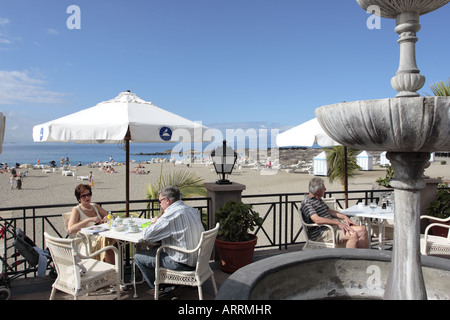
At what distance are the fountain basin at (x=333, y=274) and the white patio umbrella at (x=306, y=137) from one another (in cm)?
303

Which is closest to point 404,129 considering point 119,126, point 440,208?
point 119,126

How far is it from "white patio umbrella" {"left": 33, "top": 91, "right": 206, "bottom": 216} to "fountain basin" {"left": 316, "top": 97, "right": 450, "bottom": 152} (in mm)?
2655

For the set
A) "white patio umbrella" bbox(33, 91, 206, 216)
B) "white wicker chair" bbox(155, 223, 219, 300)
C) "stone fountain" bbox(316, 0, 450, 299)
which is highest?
"white patio umbrella" bbox(33, 91, 206, 216)

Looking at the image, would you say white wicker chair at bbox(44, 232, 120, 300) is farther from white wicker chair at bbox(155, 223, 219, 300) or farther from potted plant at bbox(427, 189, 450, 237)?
potted plant at bbox(427, 189, 450, 237)

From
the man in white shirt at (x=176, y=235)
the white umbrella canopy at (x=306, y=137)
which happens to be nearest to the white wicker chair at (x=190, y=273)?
the man in white shirt at (x=176, y=235)

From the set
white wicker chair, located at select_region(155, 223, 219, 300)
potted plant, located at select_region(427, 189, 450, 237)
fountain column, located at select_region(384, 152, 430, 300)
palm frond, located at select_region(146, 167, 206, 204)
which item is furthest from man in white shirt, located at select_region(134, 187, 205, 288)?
potted plant, located at select_region(427, 189, 450, 237)

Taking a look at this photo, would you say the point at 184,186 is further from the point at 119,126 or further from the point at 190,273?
the point at 190,273

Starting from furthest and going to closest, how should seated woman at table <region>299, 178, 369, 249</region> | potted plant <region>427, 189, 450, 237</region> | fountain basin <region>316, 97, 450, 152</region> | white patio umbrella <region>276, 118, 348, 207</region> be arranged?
potted plant <region>427, 189, 450, 237</region> < white patio umbrella <region>276, 118, 348, 207</region> < seated woman at table <region>299, 178, 369, 249</region> < fountain basin <region>316, 97, 450, 152</region>

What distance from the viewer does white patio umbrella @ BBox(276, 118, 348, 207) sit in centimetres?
583

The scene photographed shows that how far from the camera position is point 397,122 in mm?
1907

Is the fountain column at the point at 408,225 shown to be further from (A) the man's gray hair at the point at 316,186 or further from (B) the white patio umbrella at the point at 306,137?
(B) the white patio umbrella at the point at 306,137
